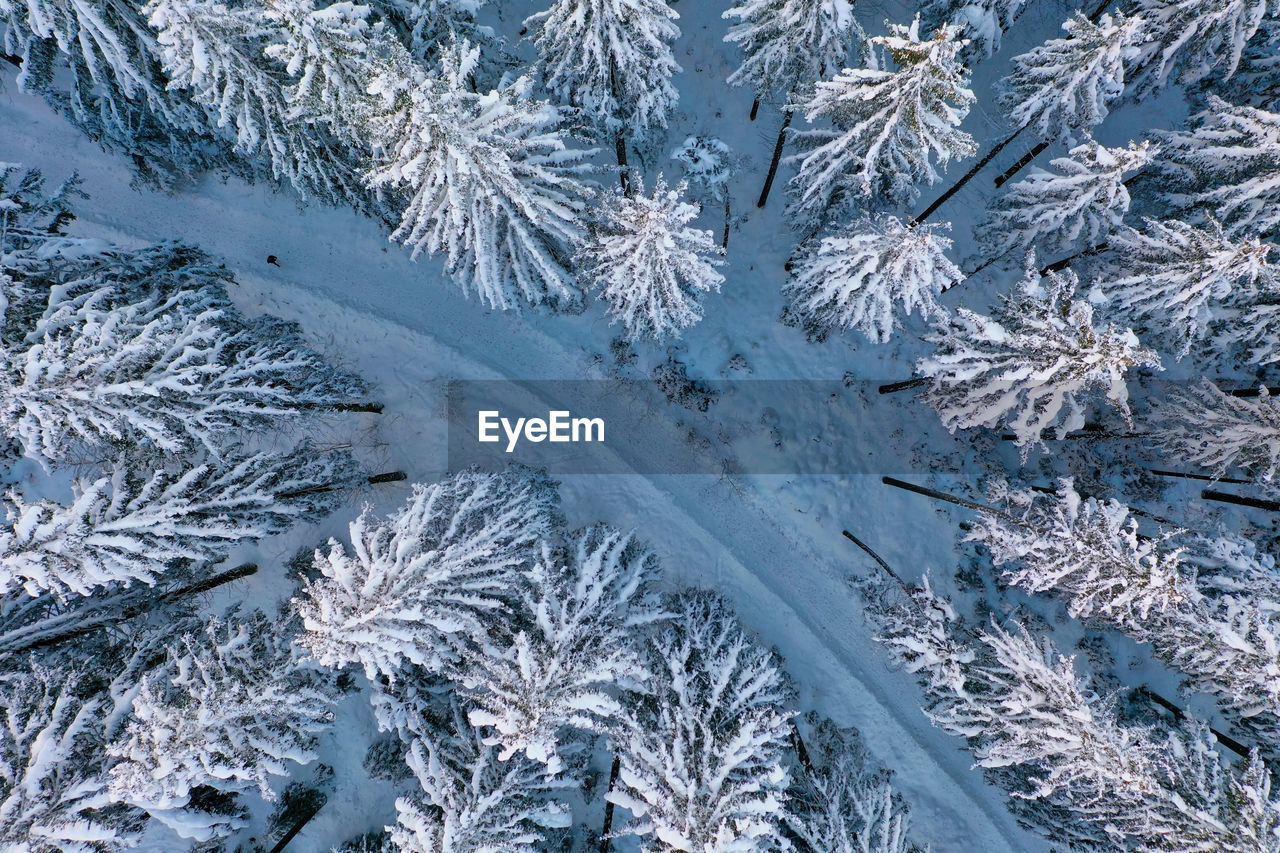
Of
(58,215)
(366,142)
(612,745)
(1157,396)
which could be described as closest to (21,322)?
(58,215)

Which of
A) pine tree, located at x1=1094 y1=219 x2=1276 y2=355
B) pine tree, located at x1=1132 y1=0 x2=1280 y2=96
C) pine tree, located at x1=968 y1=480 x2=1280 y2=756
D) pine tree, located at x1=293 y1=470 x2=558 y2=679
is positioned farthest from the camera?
pine tree, located at x1=1132 y1=0 x2=1280 y2=96

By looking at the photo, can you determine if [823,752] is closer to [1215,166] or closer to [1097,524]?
[1097,524]

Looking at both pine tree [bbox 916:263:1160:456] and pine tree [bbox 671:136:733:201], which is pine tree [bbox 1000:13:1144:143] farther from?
pine tree [bbox 671:136:733:201]

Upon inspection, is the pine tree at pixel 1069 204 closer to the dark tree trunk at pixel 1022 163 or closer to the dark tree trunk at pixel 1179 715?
the dark tree trunk at pixel 1022 163

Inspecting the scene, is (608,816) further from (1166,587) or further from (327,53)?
(327,53)

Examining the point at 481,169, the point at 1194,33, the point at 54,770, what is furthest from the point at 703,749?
the point at 1194,33

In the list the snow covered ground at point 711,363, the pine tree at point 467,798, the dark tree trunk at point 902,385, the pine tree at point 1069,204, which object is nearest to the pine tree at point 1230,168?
the pine tree at point 1069,204

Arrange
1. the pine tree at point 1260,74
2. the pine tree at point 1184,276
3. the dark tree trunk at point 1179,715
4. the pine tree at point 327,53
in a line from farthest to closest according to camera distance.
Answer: the dark tree trunk at point 1179,715 → the pine tree at point 1260,74 → the pine tree at point 1184,276 → the pine tree at point 327,53

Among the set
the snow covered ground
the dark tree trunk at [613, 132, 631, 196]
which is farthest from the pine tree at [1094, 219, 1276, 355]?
the dark tree trunk at [613, 132, 631, 196]
